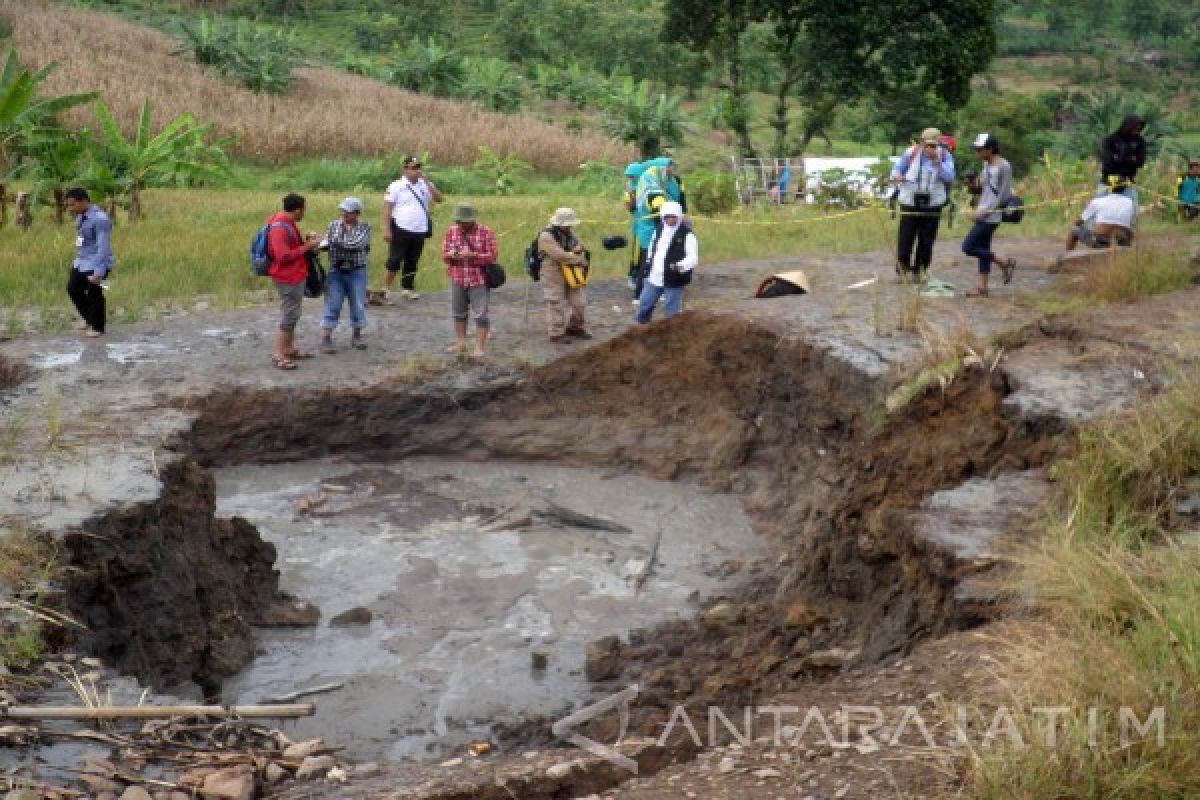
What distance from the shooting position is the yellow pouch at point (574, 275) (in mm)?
13641

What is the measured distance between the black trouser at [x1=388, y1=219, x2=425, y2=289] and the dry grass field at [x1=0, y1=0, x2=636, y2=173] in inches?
515

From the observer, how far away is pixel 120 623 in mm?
8633

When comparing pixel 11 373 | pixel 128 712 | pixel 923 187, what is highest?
pixel 923 187

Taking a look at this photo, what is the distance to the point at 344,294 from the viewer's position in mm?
13578

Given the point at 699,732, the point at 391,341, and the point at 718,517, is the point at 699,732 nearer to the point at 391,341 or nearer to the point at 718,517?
the point at 718,517

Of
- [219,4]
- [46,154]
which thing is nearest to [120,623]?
[46,154]

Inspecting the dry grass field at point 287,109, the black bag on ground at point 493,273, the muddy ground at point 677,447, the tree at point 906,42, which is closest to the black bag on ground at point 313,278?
the muddy ground at point 677,447

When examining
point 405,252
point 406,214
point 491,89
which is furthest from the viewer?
point 491,89

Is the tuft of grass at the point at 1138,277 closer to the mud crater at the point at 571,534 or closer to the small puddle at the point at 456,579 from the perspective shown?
the mud crater at the point at 571,534

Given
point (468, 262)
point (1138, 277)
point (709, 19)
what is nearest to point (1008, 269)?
point (1138, 277)

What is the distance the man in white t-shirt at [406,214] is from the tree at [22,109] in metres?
5.55

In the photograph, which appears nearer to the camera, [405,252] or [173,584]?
[173,584]

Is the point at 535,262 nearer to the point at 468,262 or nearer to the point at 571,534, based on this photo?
the point at 468,262

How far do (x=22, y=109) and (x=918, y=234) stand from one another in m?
10.9
